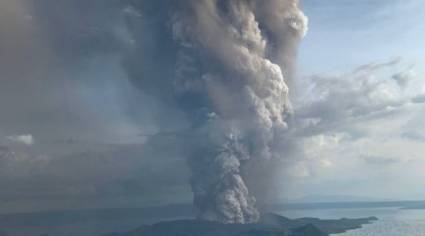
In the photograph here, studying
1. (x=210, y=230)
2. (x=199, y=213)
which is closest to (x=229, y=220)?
(x=199, y=213)

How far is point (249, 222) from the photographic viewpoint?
183 meters

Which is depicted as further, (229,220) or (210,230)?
(210,230)

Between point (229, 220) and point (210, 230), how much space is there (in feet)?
103

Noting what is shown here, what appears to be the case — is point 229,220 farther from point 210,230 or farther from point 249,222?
point 210,230

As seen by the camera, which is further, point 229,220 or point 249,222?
point 249,222

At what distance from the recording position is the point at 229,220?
168 metres

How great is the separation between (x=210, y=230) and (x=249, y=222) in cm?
2145

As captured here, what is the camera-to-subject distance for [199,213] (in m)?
177

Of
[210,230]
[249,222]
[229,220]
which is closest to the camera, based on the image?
[229,220]

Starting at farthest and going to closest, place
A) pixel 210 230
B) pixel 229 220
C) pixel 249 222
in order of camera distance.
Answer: pixel 210 230 → pixel 249 222 → pixel 229 220

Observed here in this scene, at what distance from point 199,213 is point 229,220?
14732 millimetres

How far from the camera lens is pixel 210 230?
19625 cm

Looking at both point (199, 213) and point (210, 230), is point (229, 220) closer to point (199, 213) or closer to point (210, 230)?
point (199, 213)
